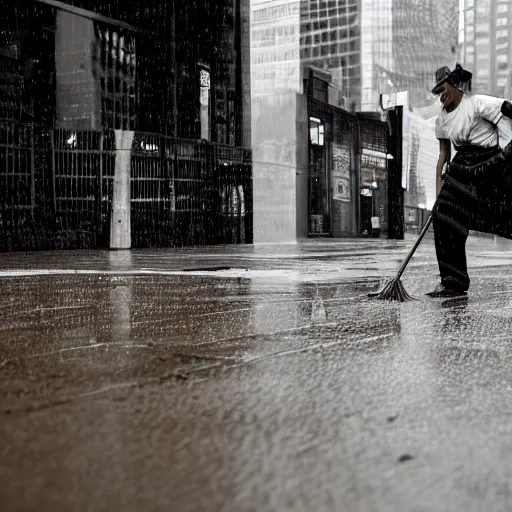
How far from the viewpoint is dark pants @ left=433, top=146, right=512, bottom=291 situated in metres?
4.50

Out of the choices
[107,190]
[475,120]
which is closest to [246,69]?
[107,190]

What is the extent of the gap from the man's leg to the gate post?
12655 mm

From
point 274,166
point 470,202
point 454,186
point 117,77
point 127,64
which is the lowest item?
point 470,202

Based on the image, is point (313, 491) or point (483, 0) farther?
point (483, 0)

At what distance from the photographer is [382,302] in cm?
439

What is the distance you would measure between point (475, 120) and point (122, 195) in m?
13.3

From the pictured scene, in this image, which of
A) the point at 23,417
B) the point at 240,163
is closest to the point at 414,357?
the point at 23,417

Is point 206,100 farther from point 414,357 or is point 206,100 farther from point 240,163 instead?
point 414,357

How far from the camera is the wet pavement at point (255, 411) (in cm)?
109

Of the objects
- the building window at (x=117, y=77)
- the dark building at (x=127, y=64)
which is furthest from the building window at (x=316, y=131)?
the building window at (x=117, y=77)

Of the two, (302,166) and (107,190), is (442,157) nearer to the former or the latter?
(107,190)

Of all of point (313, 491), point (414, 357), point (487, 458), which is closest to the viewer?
point (313, 491)

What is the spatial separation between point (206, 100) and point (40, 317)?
1696 centimetres

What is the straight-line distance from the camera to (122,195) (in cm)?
1698
